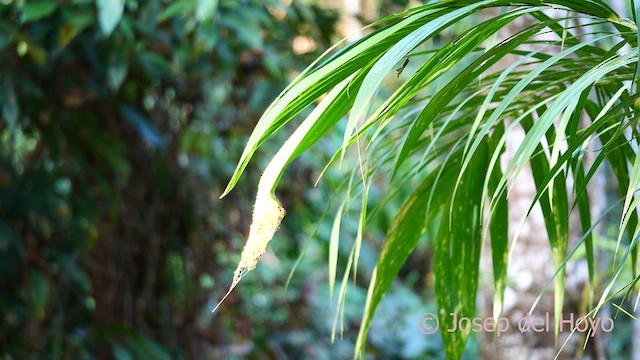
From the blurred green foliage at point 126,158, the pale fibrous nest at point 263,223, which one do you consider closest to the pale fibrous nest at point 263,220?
the pale fibrous nest at point 263,223

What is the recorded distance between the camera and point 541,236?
181 cm

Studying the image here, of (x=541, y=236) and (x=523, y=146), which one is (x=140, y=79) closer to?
(x=541, y=236)

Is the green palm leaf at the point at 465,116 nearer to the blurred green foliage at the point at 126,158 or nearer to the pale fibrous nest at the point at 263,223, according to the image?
the pale fibrous nest at the point at 263,223

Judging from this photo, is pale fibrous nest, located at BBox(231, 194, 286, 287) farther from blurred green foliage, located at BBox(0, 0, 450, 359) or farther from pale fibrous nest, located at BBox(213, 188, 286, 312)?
blurred green foliage, located at BBox(0, 0, 450, 359)

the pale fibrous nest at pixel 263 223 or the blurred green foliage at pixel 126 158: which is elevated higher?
the blurred green foliage at pixel 126 158

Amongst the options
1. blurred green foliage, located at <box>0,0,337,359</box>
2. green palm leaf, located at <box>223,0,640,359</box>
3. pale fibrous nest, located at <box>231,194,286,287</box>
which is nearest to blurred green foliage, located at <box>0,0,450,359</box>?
blurred green foliage, located at <box>0,0,337,359</box>

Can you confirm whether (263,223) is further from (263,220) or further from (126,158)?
(126,158)

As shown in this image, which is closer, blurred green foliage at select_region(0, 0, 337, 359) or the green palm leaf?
the green palm leaf

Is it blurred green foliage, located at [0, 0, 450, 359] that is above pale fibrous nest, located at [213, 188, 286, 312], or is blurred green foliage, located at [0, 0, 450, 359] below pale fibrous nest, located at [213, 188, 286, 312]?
above

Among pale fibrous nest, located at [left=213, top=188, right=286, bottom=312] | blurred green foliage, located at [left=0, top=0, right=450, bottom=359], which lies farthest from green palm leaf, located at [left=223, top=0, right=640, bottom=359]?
blurred green foliage, located at [left=0, top=0, right=450, bottom=359]

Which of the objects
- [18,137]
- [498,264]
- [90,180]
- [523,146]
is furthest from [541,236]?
[18,137]

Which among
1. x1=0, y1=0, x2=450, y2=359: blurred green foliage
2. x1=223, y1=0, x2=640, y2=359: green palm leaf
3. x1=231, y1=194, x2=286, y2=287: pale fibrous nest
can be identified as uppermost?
x1=0, y1=0, x2=450, y2=359: blurred green foliage

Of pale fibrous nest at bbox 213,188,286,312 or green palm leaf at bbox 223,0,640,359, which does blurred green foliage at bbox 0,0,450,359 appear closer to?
green palm leaf at bbox 223,0,640,359

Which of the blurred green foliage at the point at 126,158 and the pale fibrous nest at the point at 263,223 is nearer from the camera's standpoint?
the pale fibrous nest at the point at 263,223
